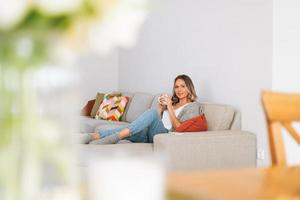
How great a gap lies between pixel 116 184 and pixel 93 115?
6.06 metres

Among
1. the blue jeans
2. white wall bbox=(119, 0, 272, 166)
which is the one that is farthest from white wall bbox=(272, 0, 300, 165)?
the blue jeans

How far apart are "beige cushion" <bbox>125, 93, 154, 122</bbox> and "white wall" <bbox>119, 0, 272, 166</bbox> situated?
0.75 feet

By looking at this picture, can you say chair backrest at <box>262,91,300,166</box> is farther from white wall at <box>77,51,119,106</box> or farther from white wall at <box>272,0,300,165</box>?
white wall at <box>77,51,119,106</box>

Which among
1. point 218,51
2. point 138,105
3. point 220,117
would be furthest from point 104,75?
point 220,117

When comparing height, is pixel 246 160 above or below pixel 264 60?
below

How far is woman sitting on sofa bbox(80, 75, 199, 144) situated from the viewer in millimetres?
4082

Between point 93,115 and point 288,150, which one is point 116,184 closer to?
point 288,150

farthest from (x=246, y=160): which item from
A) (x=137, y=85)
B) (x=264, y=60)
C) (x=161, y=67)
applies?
(x=137, y=85)

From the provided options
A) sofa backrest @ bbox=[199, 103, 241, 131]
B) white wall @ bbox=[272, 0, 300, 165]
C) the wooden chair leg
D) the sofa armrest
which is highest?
white wall @ bbox=[272, 0, 300, 165]

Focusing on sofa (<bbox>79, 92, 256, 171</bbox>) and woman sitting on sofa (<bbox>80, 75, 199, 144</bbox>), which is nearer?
sofa (<bbox>79, 92, 256, 171</bbox>)

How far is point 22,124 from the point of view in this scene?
579 millimetres

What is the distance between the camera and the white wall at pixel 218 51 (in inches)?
157

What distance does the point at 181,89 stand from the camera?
4.41 metres

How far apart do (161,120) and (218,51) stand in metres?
0.85
